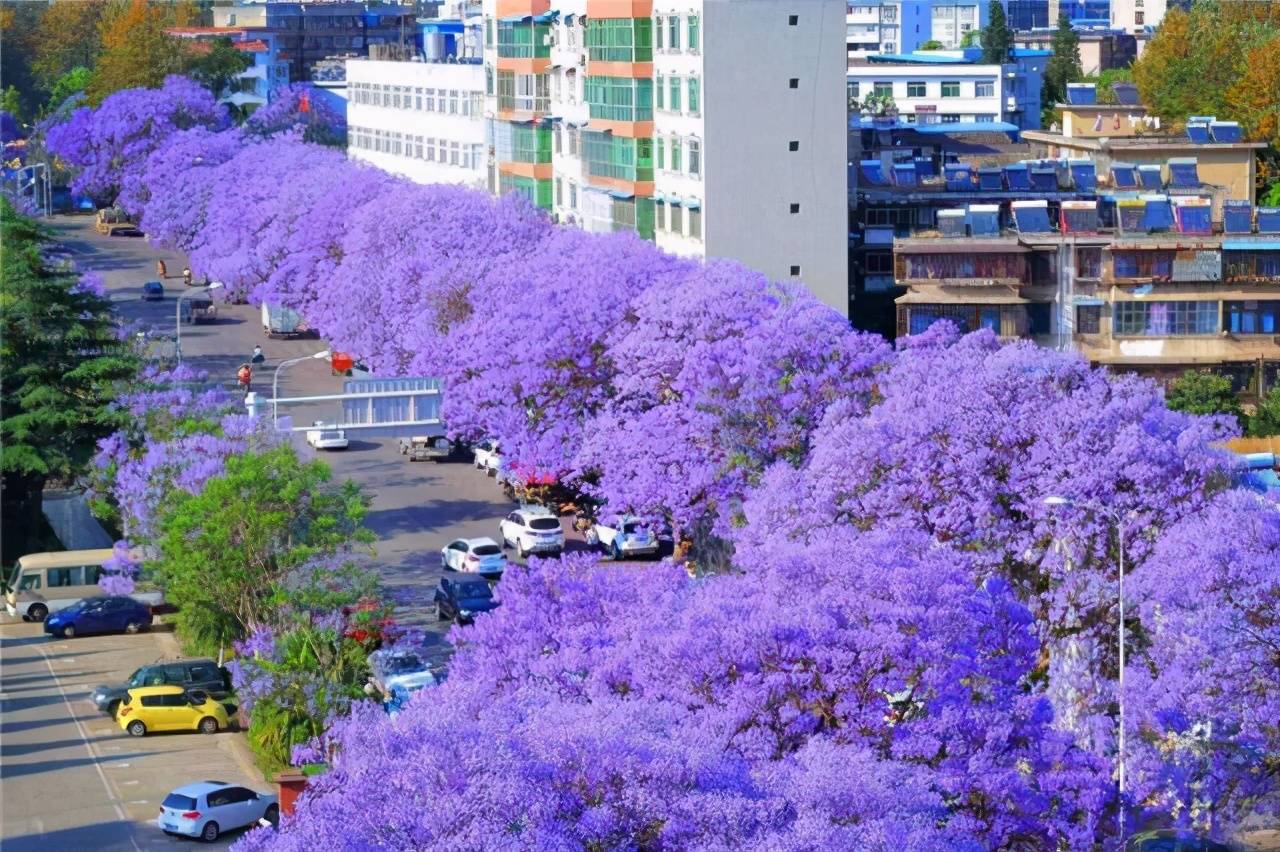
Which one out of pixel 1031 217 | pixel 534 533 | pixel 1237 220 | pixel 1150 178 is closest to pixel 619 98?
pixel 1031 217

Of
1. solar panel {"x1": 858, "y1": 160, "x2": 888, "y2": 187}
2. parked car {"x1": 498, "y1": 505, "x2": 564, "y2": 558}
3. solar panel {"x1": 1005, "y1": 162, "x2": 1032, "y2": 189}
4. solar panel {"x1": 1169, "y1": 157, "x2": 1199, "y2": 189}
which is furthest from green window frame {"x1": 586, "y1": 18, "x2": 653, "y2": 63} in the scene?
parked car {"x1": 498, "y1": 505, "x2": 564, "y2": 558}

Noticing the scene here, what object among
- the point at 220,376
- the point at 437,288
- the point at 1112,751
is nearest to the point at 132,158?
the point at 220,376

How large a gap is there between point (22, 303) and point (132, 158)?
54951mm

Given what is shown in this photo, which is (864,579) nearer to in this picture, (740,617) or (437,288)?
(740,617)

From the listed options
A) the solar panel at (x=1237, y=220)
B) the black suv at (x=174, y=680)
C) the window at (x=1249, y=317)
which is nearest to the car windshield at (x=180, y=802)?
the black suv at (x=174, y=680)

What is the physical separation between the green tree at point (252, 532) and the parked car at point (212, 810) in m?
6.20

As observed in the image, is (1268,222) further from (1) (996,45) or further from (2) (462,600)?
(1) (996,45)

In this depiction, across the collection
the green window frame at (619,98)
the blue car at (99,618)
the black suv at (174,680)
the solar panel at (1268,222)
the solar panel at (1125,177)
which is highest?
the green window frame at (619,98)

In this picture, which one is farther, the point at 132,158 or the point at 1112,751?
the point at 132,158

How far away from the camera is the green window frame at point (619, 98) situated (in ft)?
198

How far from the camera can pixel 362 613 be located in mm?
36281

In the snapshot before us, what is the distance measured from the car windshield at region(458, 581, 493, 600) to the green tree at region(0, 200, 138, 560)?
417 inches

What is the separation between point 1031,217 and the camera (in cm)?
5800

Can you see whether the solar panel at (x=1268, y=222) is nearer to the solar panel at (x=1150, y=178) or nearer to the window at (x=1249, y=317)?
the window at (x=1249, y=317)
